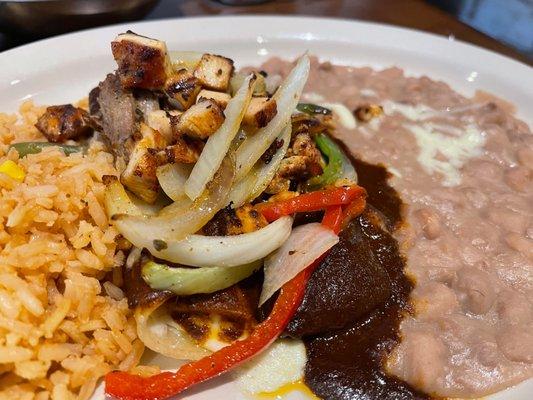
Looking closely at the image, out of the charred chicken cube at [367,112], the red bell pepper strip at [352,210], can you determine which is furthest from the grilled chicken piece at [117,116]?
the charred chicken cube at [367,112]

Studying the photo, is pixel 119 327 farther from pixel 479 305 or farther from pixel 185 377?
pixel 479 305

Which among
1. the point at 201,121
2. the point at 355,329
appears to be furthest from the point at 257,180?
the point at 355,329

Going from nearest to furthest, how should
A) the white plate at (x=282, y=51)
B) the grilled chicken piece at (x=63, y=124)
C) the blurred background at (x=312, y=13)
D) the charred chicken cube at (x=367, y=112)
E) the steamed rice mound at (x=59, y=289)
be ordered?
the steamed rice mound at (x=59, y=289) → the grilled chicken piece at (x=63, y=124) → the charred chicken cube at (x=367, y=112) → the white plate at (x=282, y=51) → the blurred background at (x=312, y=13)

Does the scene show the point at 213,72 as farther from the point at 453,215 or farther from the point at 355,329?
the point at 453,215

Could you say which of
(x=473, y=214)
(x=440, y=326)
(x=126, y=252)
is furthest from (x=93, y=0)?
(x=440, y=326)

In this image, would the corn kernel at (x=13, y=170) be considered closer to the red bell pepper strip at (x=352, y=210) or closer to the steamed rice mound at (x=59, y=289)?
the steamed rice mound at (x=59, y=289)
